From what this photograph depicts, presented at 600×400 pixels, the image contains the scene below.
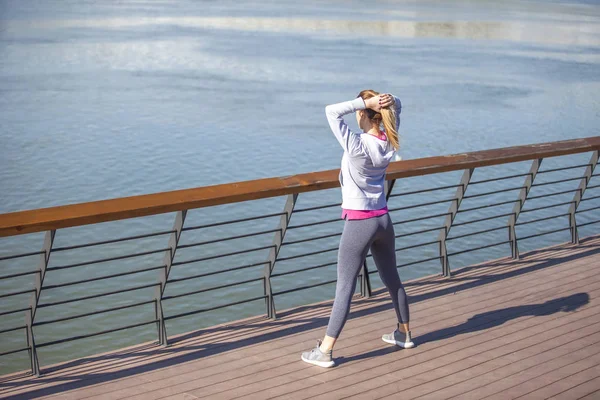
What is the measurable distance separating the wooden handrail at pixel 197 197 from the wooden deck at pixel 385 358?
32.1 inches

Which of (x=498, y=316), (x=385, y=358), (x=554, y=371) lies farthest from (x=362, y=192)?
(x=498, y=316)

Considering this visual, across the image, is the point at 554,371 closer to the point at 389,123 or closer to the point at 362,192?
the point at 362,192

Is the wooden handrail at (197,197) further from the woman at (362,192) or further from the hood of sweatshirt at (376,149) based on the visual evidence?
the hood of sweatshirt at (376,149)

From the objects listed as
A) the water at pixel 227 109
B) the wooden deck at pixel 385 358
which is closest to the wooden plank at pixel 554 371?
the wooden deck at pixel 385 358

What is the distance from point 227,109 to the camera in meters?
24.8

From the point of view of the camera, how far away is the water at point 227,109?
12.0 metres

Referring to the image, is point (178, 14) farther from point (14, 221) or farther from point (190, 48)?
point (14, 221)

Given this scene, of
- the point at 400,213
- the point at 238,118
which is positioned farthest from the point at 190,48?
the point at 400,213

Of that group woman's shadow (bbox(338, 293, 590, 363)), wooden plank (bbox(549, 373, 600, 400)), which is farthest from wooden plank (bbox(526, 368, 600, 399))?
woman's shadow (bbox(338, 293, 590, 363))

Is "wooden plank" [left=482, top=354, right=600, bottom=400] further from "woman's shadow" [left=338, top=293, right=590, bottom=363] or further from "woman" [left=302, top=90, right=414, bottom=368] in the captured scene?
"woman" [left=302, top=90, right=414, bottom=368]

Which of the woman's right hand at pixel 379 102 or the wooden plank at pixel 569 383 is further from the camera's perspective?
the wooden plank at pixel 569 383

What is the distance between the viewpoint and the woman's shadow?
4.50 m

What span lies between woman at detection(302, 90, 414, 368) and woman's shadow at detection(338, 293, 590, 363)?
0.33 metres

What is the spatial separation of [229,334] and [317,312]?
0.64 metres
